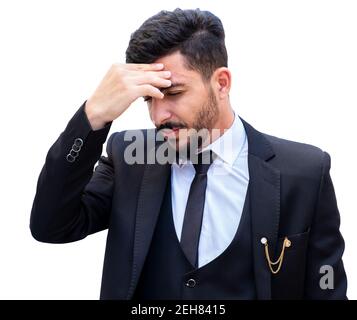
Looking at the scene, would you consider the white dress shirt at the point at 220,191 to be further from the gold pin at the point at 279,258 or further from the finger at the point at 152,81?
the finger at the point at 152,81

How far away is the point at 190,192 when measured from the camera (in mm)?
2672

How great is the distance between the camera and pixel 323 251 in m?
2.69

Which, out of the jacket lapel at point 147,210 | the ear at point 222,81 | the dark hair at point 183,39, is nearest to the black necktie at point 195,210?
the jacket lapel at point 147,210

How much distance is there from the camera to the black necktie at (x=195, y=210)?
254 cm

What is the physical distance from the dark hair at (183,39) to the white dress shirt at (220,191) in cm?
31

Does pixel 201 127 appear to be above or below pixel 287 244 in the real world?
above

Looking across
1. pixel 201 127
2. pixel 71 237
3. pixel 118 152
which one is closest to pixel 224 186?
pixel 201 127

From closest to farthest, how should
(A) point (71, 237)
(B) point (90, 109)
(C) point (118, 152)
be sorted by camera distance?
(B) point (90, 109) < (A) point (71, 237) < (C) point (118, 152)

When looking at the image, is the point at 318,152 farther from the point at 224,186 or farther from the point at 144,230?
the point at 144,230

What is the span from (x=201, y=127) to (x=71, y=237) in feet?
2.25

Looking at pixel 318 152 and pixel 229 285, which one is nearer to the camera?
pixel 229 285

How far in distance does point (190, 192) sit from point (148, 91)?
1.61 feet

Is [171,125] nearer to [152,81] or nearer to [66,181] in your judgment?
[152,81]

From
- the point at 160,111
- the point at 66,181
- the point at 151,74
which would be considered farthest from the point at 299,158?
the point at 66,181
